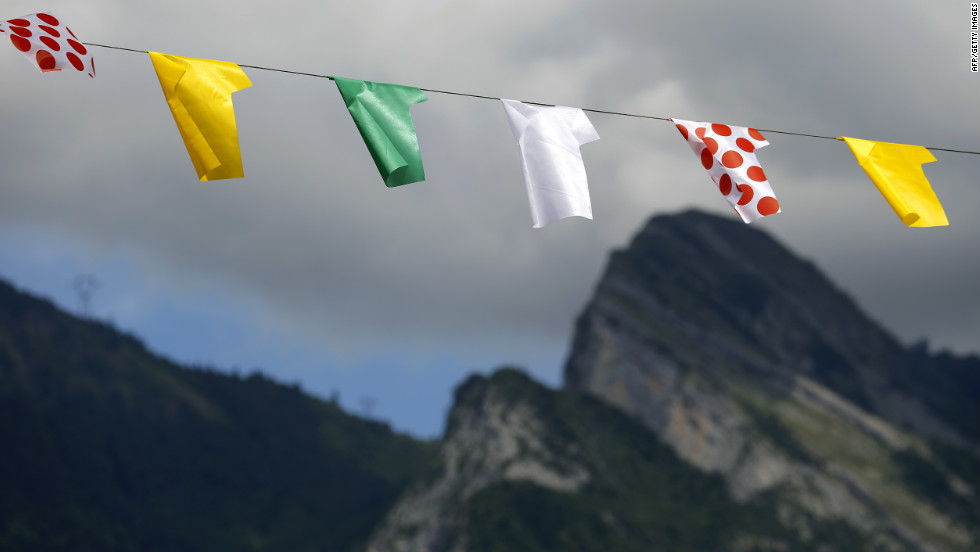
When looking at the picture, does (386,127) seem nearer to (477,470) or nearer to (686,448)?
(477,470)

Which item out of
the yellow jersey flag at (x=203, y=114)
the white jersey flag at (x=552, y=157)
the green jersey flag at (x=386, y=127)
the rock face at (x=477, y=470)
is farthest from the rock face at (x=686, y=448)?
the yellow jersey flag at (x=203, y=114)

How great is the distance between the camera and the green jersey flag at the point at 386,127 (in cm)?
1274

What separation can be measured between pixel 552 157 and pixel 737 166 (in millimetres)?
2669

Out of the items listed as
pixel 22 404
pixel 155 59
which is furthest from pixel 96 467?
pixel 155 59

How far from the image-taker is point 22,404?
555ft

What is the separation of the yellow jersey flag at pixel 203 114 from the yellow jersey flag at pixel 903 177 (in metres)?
7.86

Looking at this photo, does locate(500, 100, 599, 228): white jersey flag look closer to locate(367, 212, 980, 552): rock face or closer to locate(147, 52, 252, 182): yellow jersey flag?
locate(147, 52, 252, 182): yellow jersey flag

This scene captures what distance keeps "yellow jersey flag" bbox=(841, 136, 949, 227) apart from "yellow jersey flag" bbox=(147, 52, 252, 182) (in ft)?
25.8

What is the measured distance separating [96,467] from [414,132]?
177773mm

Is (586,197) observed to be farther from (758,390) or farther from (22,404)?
(22,404)

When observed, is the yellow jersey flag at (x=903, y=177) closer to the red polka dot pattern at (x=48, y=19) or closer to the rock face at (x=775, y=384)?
the red polka dot pattern at (x=48, y=19)

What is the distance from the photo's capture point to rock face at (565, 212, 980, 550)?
133250 mm

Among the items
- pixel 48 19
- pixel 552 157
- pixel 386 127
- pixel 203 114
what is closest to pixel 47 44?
pixel 48 19

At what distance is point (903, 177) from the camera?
14336 mm
